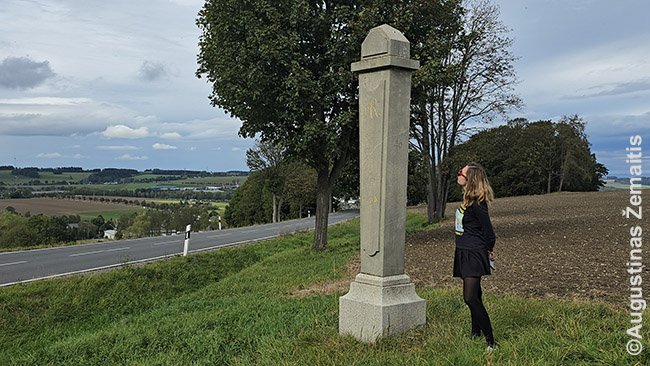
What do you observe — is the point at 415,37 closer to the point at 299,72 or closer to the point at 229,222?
the point at 299,72

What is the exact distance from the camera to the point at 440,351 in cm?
491

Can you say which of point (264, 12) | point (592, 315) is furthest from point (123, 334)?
point (264, 12)

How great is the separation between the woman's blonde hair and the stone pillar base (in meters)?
1.23

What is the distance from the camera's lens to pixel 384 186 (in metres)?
5.87

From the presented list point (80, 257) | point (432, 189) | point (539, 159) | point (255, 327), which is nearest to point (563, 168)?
point (539, 159)

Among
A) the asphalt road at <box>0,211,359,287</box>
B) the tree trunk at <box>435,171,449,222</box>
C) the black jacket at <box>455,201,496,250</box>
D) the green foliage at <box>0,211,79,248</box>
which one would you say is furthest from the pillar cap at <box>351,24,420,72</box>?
the green foliage at <box>0,211,79,248</box>

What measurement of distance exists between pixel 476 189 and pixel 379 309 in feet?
5.22

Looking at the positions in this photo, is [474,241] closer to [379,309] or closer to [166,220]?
[379,309]

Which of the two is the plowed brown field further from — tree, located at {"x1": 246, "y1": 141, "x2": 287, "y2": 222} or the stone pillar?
tree, located at {"x1": 246, "y1": 141, "x2": 287, "y2": 222}

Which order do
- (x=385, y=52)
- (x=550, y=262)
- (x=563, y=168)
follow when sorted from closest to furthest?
(x=385, y=52) → (x=550, y=262) → (x=563, y=168)

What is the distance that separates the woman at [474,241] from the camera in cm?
510

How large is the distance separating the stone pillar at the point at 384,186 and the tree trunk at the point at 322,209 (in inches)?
425

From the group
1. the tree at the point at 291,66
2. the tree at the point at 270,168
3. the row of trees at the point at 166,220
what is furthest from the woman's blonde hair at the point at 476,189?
the tree at the point at 270,168

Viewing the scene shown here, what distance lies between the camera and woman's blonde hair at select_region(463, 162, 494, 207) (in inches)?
205
